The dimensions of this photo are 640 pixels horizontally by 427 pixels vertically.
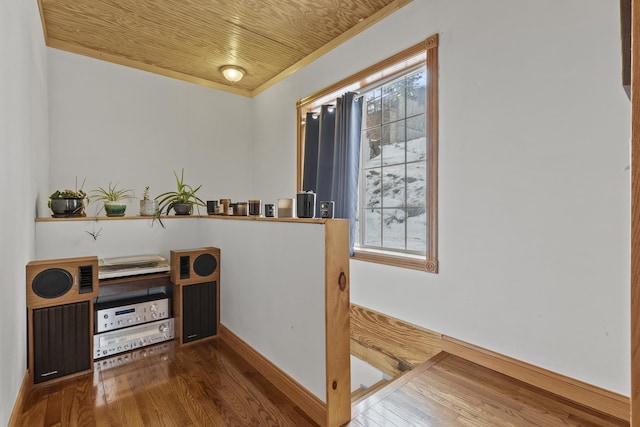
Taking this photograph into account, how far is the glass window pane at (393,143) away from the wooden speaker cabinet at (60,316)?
231 centimetres

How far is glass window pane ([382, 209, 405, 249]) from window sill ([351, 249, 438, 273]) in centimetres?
9

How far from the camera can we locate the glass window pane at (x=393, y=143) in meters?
2.68

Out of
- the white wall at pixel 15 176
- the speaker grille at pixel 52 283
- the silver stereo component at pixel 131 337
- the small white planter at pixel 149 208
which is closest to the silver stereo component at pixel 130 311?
the silver stereo component at pixel 131 337

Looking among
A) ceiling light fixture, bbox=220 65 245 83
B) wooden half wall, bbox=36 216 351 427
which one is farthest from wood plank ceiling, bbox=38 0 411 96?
wooden half wall, bbox=36 216 351 427

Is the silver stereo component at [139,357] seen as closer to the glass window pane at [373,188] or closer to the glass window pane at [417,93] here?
the glass window pane at [373,188]

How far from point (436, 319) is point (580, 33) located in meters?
1.85

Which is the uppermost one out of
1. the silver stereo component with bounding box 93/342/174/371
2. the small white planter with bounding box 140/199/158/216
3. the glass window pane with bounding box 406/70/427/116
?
the glass window pane with bounding box 406/70/427/116

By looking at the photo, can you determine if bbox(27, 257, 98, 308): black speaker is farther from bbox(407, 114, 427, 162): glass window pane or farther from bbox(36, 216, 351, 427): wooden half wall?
bbox(407, 114, 427, 162): glass window pane

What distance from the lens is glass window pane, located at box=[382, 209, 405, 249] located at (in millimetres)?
2659

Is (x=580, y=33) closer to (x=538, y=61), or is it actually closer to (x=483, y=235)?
(x=538, y=61)

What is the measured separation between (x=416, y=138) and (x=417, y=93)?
0.35 metres

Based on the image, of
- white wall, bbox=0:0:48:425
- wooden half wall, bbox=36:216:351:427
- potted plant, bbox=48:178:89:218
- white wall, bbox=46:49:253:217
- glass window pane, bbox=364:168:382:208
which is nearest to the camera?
white wall, bbox=0:0:48:425

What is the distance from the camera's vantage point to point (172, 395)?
5.89 feet

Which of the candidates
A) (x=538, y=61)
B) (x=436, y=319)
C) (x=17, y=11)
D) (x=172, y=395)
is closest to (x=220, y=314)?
(x=172, y=395)
